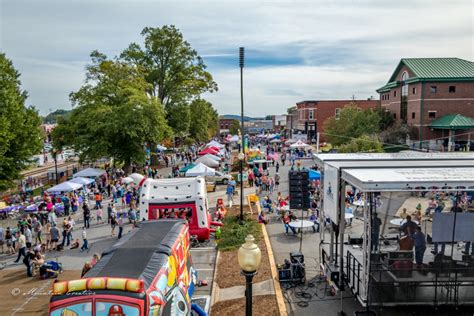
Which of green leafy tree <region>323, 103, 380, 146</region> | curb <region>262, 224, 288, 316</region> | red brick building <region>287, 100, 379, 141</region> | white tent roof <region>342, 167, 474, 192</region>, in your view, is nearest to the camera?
white tent roof <region>342, 167, 474, 192</region>

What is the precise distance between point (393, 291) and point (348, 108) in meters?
41.2

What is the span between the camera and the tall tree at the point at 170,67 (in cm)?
4469

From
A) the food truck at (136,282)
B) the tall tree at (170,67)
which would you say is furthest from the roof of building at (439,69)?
the food truck at (136,282)

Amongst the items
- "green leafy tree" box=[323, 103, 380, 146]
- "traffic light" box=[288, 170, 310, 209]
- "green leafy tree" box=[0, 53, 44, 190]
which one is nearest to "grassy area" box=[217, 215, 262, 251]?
"traffic light" box=[288, 170, 310, 209]

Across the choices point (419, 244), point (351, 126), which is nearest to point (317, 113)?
point (351, 126)

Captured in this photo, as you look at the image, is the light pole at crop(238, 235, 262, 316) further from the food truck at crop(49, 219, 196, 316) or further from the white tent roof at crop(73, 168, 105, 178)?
the white tent roof at crop(73, 168, 105, 178)

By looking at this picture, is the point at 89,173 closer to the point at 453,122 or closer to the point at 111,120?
the point at 111,120

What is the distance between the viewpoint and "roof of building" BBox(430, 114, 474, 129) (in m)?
42.7

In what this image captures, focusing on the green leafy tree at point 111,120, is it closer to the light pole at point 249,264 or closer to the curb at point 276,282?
the curb at point 276,282

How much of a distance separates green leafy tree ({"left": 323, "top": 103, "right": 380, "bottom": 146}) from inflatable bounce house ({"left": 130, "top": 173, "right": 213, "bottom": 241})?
101ft

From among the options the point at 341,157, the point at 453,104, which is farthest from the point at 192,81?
the point at 341,157

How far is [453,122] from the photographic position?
141ft

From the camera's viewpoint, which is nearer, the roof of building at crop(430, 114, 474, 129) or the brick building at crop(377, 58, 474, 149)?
the roof of building at crop(430, 114, 474, 129)

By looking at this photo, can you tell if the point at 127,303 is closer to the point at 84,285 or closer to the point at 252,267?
the point at 84,285
